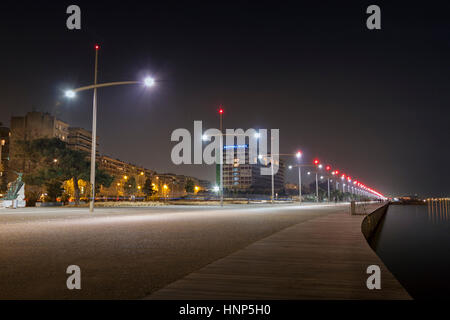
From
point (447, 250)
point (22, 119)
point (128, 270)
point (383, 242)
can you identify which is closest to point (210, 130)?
point (383, 242)

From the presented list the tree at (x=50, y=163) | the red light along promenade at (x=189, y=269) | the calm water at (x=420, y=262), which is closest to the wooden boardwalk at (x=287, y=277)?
the red light along promenade at (x=189, y=269)

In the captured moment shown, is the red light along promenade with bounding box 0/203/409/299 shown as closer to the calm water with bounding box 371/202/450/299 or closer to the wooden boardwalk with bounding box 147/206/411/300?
the wooden boardwalk with bounding box 147/206/411/300

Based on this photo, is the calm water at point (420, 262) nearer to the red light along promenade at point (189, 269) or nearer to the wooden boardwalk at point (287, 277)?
the red light along promenade at point (189, 269)

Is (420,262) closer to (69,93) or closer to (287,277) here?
(287,277)

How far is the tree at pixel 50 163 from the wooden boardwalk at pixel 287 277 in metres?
44.5

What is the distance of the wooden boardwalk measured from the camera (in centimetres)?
517

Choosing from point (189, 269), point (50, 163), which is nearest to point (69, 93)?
point (189, 269)

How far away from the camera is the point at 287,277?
6.15 meters

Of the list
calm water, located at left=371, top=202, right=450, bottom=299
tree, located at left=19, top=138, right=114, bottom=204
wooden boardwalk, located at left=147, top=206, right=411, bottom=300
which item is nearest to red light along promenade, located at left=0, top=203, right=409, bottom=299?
wooden boardwalk, located at left=147, top=206, right=411, bottom=300

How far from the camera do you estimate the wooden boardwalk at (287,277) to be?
17.0 feet

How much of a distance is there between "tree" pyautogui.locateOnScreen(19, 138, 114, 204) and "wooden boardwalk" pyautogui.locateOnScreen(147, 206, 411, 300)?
44.5 metres

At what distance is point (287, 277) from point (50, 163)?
49.8 metres
